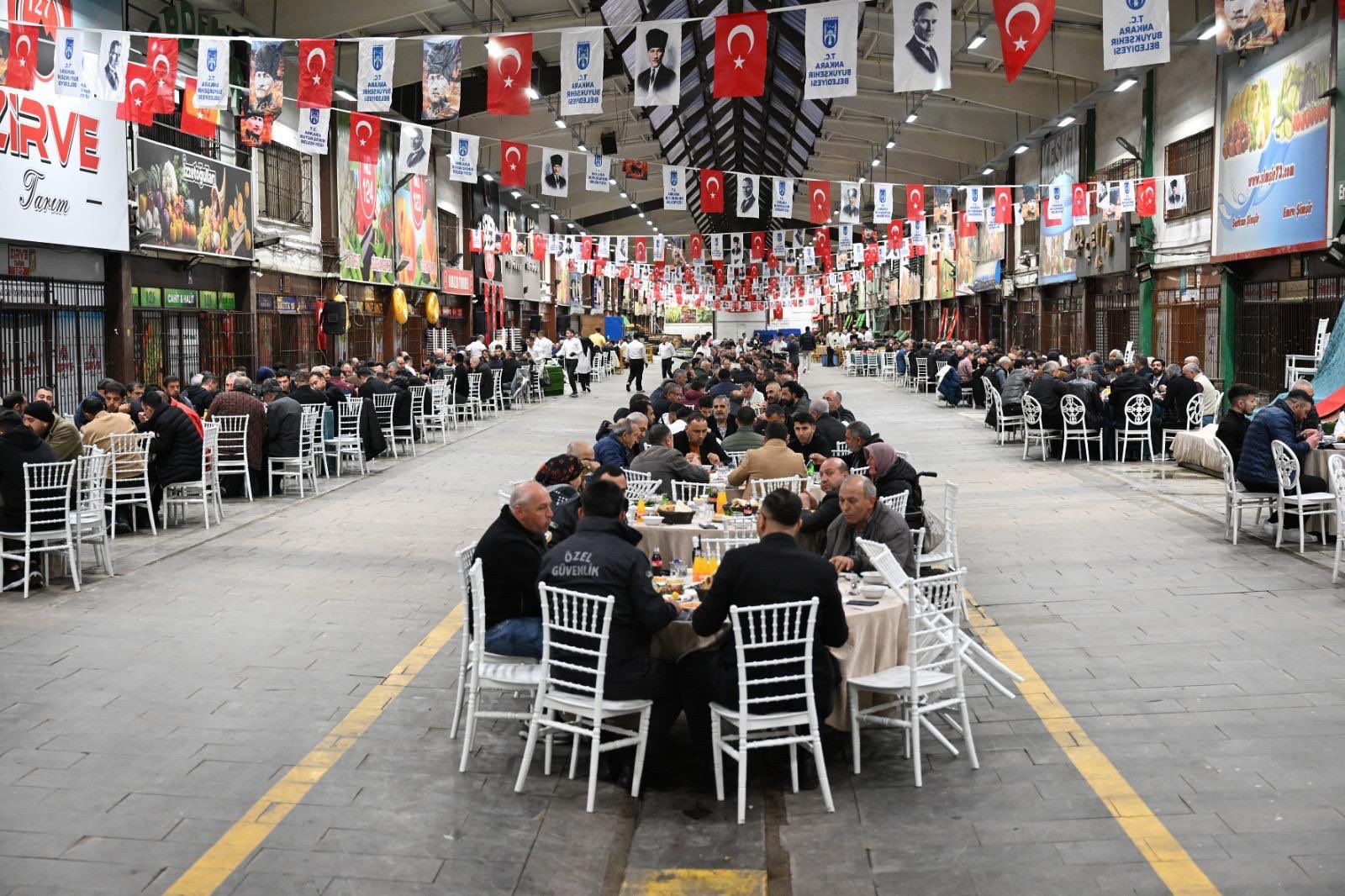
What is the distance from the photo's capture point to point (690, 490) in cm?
980

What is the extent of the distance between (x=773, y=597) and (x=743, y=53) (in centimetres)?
849

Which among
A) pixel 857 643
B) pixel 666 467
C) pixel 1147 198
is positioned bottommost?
pixel 857 643

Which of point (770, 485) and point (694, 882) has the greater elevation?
point (770, 485)

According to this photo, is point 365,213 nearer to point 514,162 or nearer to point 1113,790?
point 514,162

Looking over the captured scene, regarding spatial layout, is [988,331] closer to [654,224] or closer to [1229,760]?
[654,224]

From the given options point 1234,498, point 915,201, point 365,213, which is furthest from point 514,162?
point 1234,498

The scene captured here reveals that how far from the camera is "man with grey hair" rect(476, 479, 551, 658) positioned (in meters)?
5.95

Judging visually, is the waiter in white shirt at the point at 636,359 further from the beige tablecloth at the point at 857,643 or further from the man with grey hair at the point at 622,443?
the beige tablecloth at the point at 857,643

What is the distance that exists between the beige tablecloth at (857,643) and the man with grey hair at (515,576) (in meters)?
0.60

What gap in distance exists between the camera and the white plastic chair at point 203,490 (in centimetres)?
1228

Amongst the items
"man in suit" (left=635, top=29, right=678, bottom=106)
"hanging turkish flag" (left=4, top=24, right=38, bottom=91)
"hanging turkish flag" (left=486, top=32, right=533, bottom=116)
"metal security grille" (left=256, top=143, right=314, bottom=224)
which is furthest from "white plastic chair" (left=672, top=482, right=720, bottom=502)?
"metal security grille" (left=256, top=143, right=314, bottom=224)

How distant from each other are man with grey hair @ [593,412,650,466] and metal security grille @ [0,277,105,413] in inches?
321

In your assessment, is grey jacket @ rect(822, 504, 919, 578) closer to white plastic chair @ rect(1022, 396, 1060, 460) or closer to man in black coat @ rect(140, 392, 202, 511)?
man in black coat @ rect(140, 392, 202, 511)

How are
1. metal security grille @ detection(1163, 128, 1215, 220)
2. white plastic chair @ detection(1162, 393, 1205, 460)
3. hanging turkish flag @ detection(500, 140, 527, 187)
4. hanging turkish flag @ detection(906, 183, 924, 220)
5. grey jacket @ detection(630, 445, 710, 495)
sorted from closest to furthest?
grey jacket @ detection(630, 445, 710, 495) < white plastic chair @ detection(1162, 393, 1205, 460) < hanging turkish flag @ detection(500, 140, 527, 187) < metal security grille @ detection(1163, 128, 1215, 220) < hanging turkish flag @ detection(906, 183, 924, 220)
